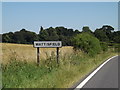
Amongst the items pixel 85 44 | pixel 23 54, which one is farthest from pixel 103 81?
pixel 85 44

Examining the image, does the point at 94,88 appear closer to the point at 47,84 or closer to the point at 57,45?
the point at 47,84

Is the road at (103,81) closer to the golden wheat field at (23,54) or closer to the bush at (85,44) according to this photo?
the golden wheat field at (23,54)

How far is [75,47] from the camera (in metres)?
33.7

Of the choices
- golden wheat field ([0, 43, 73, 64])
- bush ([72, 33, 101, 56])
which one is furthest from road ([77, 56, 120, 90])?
bush ([72, 33, 101, 56])

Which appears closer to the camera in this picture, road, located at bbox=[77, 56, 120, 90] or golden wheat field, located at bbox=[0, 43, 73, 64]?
road, located at bbox=[77, 56, 120, 90]

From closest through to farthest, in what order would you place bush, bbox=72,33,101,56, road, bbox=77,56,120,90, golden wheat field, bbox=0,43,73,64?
road, bbox=77,56,120,90, golden wheat field, bbox=0,43,73,64, bush, bbox=72,33,101,56

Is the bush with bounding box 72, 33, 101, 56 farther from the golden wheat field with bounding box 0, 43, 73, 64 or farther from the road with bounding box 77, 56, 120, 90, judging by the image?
the road with bounding box 77, 56, 120, 90

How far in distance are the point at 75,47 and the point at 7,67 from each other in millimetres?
20743

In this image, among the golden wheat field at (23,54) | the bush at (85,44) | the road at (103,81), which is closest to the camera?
the road at (103,81)

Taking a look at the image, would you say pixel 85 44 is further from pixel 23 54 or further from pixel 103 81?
pixel 103 81

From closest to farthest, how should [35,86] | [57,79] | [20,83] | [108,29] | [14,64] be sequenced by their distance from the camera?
[35,86] → [20,83] → [57,79] → [14,64] → [108,29]

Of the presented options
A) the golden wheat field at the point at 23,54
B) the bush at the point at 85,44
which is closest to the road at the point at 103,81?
the golden wheat field at the point at 23,54

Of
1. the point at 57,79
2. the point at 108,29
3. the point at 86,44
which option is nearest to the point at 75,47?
the point at 86,44

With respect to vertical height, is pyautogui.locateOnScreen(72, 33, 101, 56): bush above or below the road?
above
